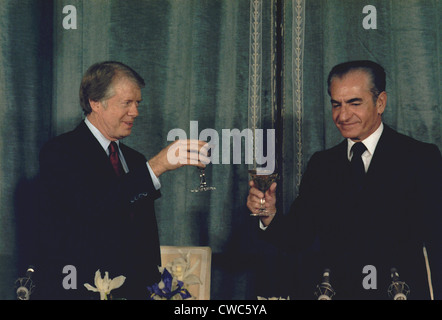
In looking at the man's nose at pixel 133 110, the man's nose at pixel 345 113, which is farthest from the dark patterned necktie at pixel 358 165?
the man's nose at pixel 133 110

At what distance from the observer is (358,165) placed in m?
2.21

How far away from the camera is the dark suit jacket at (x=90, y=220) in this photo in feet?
7.13

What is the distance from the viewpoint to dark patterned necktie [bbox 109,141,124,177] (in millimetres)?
2244

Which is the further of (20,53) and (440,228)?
(20,53)

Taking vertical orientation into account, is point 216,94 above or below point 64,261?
above

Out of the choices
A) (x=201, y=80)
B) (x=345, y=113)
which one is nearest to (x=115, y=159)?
(x=201, y=80)

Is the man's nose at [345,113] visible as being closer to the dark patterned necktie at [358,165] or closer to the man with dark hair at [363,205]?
the man with dark hair at [363,205]

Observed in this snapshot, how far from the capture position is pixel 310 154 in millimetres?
2326

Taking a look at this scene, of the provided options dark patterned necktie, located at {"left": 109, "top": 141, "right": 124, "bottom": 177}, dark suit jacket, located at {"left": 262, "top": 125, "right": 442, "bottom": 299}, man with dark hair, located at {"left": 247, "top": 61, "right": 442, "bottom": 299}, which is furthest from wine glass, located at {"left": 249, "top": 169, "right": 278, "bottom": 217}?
dark patterned necktie, located at {"left": 109, "top": 141, "right": 124, "bottom": 177}

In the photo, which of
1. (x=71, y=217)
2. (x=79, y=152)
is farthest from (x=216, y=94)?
(x=71, y=217)

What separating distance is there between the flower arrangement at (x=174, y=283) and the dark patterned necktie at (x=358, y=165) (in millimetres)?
795
